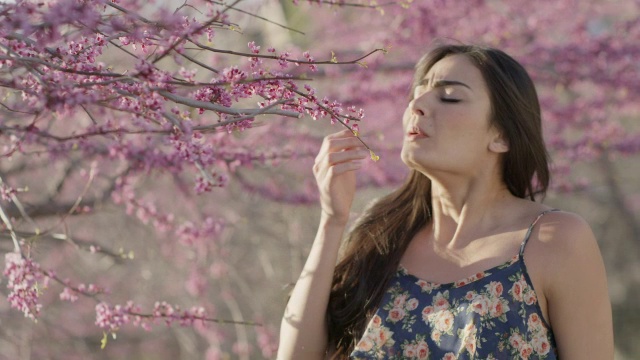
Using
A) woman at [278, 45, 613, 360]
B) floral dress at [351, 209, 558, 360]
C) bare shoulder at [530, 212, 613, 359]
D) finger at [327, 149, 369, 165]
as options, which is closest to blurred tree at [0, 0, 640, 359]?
finger at [327, 149, 369, 165]

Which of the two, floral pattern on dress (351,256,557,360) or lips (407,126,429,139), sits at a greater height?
lips (407,126,429,139)

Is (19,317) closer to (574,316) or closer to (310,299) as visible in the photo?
(310,299)

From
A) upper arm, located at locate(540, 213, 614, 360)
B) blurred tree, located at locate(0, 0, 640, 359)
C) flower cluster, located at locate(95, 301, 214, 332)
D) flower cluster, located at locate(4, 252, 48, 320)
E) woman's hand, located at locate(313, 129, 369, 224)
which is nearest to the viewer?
blurred tree, located at locate(0, 0, 640, 359)

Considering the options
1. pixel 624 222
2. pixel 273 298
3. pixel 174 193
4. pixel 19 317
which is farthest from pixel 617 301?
pixel 19 317

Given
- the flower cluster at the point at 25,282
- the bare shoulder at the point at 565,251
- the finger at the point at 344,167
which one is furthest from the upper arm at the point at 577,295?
the flower cluster at the point at 25,282

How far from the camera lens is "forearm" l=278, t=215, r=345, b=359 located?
8.38 ft

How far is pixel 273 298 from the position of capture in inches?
323

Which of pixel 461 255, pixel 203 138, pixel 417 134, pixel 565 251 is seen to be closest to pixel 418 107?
pixel 417 134

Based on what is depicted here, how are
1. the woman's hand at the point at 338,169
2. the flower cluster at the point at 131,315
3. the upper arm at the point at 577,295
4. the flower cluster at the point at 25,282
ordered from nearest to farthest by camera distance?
1. the flower cluster at the point at 25,282
2. the upper arm at the point at 577,295
3. the woman's hand at the point at 338,169
4. the flower cluster at the point at 131,315

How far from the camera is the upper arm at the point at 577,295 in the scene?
7.65 feet

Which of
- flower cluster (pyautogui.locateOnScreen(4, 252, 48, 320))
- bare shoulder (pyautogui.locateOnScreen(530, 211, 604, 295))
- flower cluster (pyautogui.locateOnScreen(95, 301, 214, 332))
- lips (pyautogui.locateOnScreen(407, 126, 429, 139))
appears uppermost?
lips (pyautogui.locateOnScreen(407, 126, 429, 139))

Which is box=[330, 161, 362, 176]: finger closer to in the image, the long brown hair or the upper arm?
the long brown hair

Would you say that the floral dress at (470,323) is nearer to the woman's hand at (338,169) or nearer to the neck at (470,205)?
the neck at (470,205)

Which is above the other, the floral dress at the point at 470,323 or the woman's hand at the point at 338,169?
the woman's hand at the point at 338,169
